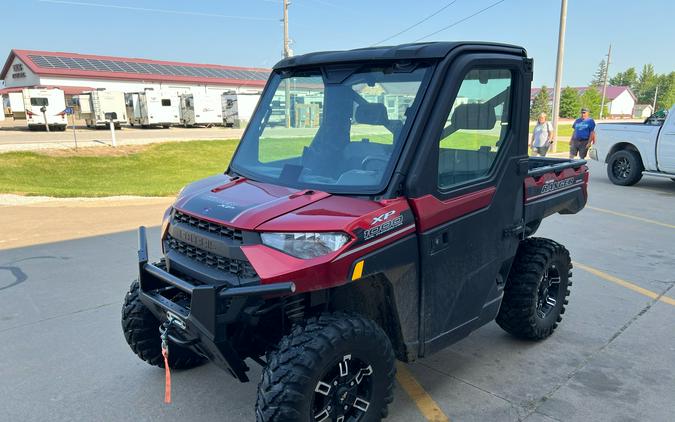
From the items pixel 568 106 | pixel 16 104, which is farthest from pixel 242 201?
pixel 568 106

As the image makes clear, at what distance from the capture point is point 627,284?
568 cm

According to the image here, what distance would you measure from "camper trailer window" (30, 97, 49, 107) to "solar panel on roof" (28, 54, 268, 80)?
20579mm

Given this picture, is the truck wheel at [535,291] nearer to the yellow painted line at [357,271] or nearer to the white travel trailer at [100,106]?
the yellow painted line at [357,271]

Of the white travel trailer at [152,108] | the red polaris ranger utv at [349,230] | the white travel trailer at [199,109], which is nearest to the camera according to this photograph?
the red polaris ranger utv at [349,230]

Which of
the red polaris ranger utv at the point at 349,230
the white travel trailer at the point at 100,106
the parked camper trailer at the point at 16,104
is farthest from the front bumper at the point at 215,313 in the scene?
the parked camper trailer at the point at 16,104

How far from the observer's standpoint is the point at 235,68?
2265 inches

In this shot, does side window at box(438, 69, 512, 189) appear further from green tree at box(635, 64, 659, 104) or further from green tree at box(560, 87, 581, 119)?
green tree at box(635, 64, 659, 104)

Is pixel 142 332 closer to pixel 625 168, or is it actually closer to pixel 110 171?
pixel 625 168

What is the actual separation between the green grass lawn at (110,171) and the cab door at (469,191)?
30.1 ft

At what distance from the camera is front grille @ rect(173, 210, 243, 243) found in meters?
2.66

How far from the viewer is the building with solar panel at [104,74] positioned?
46188 millimetres

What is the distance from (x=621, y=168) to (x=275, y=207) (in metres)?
12.6

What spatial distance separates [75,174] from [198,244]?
14.4 metres

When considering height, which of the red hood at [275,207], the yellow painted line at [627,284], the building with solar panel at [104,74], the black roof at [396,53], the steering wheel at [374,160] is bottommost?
the yellow painted line at [627,284]
